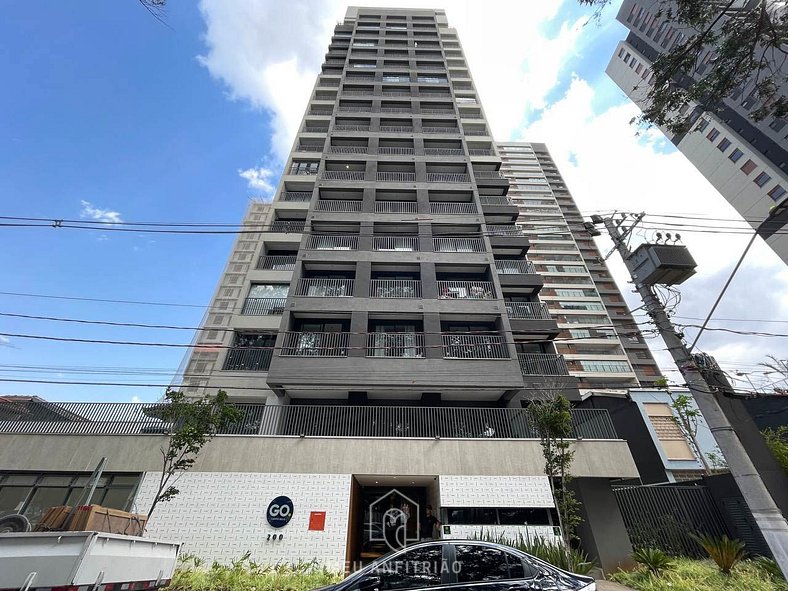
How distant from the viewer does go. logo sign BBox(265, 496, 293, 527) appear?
36.6 ft

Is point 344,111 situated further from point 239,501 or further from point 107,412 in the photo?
point 239,501

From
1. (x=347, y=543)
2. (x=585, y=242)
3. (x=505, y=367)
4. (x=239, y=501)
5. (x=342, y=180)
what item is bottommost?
(x=347, y=543)

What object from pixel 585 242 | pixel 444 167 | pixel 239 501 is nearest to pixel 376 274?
pixel 444 167

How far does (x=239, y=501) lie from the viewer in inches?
453

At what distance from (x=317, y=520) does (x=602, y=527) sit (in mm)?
9710

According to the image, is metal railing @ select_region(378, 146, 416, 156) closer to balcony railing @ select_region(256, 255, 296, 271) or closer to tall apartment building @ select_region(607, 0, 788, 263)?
balcony railing @ select_region(256, 255, 296, 271)

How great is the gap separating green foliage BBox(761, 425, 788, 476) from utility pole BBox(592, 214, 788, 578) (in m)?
6.37

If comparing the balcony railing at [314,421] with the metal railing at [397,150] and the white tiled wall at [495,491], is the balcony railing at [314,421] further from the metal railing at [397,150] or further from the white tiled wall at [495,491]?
the metal railing at [397,150]

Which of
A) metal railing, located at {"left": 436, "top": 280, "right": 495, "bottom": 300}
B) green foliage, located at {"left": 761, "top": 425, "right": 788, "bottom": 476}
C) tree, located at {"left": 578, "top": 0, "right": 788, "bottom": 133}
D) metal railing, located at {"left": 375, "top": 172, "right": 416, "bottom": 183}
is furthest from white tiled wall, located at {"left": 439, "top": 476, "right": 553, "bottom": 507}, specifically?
metal railing, located at {"left": 375, "top": 172, "right": 416, "bottom": 183}

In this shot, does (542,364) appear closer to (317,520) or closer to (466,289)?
(466,289)

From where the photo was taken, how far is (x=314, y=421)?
1348 cm

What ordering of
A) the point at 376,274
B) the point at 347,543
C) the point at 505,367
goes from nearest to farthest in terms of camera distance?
the point at 347,543, the point at 505,367, the point at 376,274

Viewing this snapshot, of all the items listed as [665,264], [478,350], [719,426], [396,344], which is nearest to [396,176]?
[396,344]

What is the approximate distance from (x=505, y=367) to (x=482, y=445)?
3964 millimetres
